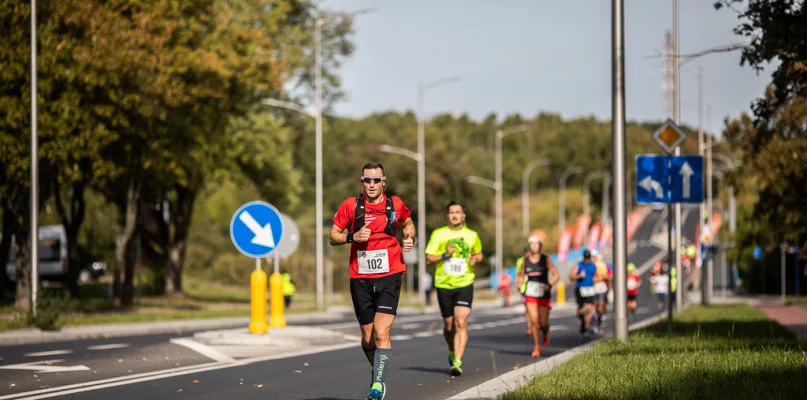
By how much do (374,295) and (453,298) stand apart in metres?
3.99

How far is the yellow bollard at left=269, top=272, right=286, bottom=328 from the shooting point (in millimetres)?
21094

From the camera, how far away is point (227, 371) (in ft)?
48.7

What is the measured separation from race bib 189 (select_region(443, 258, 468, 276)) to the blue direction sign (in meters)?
6.19

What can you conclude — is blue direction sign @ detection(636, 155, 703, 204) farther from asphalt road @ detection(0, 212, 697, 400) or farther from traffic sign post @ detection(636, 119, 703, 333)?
asphalt road @ detection(0, 212, 697, 400)

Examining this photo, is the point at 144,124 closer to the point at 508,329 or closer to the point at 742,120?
the point at 508,329

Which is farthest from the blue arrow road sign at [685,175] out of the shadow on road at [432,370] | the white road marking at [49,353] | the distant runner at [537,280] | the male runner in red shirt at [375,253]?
the male runner in red shirt at [375,253]

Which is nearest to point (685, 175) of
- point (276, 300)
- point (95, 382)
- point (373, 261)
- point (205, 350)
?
point (276, 300)

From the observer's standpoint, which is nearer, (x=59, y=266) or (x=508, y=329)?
(x=508, y=329)

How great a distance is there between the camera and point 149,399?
11617 mm

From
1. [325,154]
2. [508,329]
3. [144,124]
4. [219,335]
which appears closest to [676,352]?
[219,335]

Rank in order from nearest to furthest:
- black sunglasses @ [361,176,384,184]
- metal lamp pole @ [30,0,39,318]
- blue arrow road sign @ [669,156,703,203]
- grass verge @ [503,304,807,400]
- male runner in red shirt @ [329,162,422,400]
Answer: grass verge @ [503,304,807,400] → black sunglasses @ [361,176,384,184] → male runner in red shirt @ [329,162,422,400] → blue arrow road sign @ [669,156,703,203] → metal lamp pole @ [30,0,39,318]

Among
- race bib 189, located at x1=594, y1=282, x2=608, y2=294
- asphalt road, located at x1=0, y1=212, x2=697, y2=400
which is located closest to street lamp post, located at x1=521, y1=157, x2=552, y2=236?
race bib 189, located at x1=594, y1=282, x2=608, y2=294

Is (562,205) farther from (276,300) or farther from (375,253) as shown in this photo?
(375,253)

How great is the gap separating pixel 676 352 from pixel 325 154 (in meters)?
96.5
